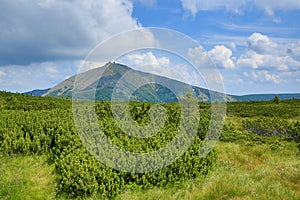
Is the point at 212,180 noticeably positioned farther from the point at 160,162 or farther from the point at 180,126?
the point at 180,126

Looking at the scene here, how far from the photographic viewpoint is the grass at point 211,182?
7.03 metres

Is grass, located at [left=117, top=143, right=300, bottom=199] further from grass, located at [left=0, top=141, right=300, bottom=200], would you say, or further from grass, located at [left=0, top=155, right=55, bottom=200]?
grass, located at [left=0, top=155, right=55, bottom=200]

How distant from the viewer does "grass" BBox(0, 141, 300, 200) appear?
7.03m

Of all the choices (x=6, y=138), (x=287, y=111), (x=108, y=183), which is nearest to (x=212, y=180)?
(x=108, y=183)

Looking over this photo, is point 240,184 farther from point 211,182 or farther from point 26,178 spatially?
point 26,178

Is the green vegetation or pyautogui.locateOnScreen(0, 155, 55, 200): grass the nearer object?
the green vegetation

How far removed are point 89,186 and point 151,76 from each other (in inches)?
145

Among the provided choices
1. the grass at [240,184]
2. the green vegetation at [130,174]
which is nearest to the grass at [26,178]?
the green vegetation at [130,174]

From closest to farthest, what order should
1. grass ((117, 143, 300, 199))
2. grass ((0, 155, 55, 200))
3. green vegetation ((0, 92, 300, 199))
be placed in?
grass ((117, 143, 300, 199)) < green vegetation ((0, 92, 300, 199)) < grass ((0, 155, 55, 200))

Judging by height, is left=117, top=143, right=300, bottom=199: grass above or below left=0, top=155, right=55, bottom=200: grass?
below

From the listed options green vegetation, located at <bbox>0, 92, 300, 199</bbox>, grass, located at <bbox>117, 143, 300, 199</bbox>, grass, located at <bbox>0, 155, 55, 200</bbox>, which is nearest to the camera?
grass, located at <bbox>117, 143, 300, 199</bbox>

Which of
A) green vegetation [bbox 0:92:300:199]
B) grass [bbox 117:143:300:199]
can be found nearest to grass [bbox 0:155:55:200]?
green vegetation [bbox 0:92:300:199]

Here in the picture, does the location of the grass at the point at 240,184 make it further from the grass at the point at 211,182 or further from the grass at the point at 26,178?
the grass at the point at 26,178

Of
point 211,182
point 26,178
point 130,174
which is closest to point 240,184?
point 211,182
